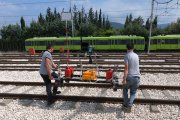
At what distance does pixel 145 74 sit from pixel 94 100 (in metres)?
5.98

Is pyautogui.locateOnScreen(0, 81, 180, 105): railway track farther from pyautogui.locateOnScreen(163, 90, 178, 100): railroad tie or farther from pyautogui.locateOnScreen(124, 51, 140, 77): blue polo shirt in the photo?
pyautogui.locateOnScreen(124, 51, 140, 77): blue polo shirt

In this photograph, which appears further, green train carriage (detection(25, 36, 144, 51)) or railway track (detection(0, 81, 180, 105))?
green train carriage (detection(25, 36, 144, 51))

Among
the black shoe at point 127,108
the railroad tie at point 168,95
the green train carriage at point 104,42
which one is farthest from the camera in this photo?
the green train carriage at point 104,42

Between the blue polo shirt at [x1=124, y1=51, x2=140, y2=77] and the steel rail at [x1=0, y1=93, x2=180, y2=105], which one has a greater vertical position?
the blue polo shirt at [x1=124, y1=51, x2=140, y2=77]

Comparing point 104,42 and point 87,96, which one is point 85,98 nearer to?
point 87,96

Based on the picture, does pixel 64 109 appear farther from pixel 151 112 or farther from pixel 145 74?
pixel 145 74

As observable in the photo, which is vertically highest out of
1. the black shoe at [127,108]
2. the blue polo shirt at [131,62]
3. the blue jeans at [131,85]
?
the blue polo shirt at [131,62]

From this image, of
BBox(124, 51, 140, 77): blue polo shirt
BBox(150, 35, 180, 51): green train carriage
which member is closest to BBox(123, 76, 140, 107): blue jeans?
BBox(124, 51, 140, 77): blue polo shirt

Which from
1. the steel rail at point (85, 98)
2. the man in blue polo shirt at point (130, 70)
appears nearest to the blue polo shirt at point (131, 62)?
the man in blue polo shirt at point (130, 70)

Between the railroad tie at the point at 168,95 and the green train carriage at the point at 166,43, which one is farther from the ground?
the green train carriage at the point at 166,43

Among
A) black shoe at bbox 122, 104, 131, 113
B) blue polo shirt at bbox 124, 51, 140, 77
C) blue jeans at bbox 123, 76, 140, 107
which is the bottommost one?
black shoe at bbox 122, 104, 131, 113

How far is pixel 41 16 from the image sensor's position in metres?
94.9

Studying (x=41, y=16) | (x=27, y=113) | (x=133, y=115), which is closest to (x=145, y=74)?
(x=133, y=115)

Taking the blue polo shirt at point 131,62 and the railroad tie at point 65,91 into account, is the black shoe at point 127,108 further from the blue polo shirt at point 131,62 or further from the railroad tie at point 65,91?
the railroad tie at point 65,91
